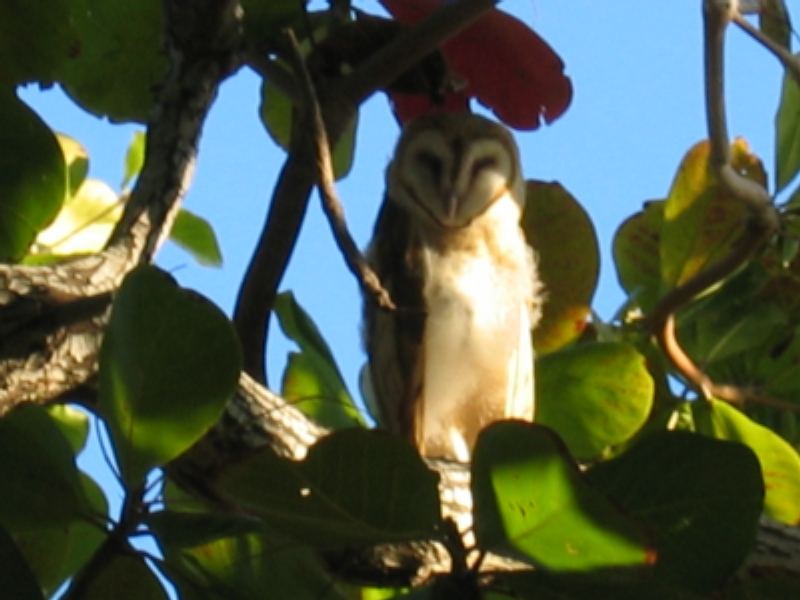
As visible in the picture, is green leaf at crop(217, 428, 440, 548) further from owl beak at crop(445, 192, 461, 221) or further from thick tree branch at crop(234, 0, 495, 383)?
owl beak at crop(445, 192, 461, 221)

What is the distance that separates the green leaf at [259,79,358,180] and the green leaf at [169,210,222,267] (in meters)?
0.28

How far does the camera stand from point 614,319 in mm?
2326

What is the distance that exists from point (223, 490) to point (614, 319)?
53.8 inches

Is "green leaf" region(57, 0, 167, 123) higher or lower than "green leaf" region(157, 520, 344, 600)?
higher

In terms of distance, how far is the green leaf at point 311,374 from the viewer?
184cm

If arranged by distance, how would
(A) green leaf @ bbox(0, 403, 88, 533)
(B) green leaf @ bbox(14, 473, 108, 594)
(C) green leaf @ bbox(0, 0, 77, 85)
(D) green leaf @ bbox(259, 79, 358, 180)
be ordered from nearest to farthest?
(A) green leaf @ bbox(0, 403, 88, 533), (B) green leaf @ bbox(14, 473, 108, 594), (C) green leaf @ bbox(0, 0, 77, 85), (D) green leaf @ bbox(259, 79, 358, 180)

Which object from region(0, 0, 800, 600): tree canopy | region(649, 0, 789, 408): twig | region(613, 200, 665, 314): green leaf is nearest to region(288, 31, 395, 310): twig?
region(0, 0, 800, 600): tree canopy

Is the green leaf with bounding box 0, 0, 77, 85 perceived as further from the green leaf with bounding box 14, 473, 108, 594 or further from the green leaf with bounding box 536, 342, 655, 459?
the green leaf with bounding box 536, 342, 655, 459

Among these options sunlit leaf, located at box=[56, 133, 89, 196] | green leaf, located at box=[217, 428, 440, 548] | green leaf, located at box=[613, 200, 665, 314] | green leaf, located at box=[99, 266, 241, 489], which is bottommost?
green leaf, located at box=[217, 428, 440, 548]

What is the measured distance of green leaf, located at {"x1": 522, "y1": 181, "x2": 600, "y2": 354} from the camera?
2223 millimetres

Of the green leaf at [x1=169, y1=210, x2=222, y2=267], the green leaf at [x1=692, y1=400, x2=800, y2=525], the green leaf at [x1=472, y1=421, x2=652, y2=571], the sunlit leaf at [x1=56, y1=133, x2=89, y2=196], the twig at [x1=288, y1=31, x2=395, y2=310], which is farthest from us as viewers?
the green leaf at [x1=169, y1=210, x2=222, y2=267]

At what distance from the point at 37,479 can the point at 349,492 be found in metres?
0.25

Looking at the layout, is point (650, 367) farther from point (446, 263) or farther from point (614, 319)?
point (446, 263)

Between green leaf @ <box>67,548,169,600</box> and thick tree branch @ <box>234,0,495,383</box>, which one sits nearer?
green leaf @ <box>67,548,169,600</box>
